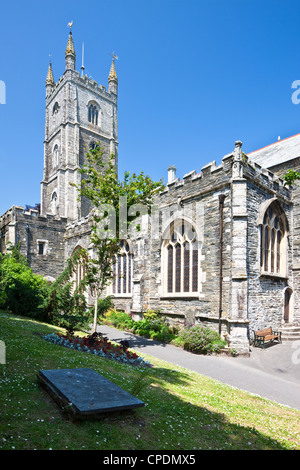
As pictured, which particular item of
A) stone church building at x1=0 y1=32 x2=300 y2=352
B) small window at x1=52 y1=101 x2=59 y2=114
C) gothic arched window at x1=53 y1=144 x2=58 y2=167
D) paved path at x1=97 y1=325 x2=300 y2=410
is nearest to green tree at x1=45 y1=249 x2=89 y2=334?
paved path at x1=97 y1=325 x2=300 y2=410

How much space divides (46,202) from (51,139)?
325 inches

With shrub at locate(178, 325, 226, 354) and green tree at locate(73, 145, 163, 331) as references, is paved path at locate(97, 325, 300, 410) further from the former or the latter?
green tree at locate(73, 145, 163, 331)

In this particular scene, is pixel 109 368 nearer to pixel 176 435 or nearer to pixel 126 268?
pixel 176 435

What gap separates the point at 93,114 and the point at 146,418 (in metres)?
39.1

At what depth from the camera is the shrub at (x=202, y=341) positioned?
11760mm

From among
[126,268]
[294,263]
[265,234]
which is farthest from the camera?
[126,268]

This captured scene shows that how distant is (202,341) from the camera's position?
11.9 metres

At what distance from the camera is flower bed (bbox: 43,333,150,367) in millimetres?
8477

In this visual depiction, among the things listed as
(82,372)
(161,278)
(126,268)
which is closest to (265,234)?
(161,278)

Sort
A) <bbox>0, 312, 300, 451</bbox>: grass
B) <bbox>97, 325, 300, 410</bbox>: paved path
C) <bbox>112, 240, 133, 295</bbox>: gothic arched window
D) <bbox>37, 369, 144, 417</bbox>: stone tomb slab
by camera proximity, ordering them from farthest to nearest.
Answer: <bbox>112, 240, 133, 295</bbox>: gothic arched window < <bbox>97, 325, 300, 410</bbox>: paved path < <bbox>37, 369, 144, 417</bbox>: stone tomb slab < <bbox>0, 312, 300, 451</bbox>: grass

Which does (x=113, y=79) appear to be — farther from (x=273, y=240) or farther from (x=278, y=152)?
(x=273, y=240)

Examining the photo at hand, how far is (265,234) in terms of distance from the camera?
48.2 feet

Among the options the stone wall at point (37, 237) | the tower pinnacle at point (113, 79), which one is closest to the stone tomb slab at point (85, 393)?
the stone wall at point (37, 237)

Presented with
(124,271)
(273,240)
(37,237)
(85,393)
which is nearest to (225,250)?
(273,240)
